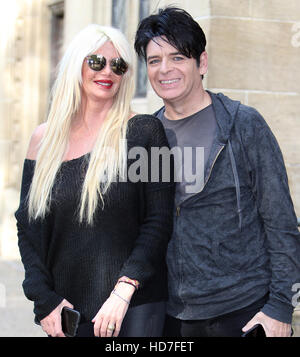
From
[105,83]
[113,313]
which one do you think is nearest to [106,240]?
[113,313]

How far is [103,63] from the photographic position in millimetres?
2629

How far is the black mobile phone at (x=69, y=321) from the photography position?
8.12 ft

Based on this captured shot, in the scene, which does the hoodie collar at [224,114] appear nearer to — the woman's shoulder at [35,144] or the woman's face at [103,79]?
the woman's face at [103,79]

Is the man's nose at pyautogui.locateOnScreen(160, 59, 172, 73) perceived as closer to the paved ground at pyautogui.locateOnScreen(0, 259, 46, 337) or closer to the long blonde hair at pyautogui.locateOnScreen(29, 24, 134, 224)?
the long blonde hair at pyautogui.locateOnScreen(29, 24, 134, 224)

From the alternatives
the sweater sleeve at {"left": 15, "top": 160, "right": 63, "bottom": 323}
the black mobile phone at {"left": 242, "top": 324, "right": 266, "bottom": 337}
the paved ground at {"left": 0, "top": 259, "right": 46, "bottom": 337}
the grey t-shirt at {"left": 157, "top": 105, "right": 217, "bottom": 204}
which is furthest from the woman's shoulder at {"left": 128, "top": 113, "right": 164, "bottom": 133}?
the paved ground at {"left": 0, "top": 259, "right": 46, "bottom": 337}

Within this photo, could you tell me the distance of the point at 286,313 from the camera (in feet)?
8.12

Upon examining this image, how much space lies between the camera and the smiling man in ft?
8.14

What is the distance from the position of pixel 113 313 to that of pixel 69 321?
0.73 feet

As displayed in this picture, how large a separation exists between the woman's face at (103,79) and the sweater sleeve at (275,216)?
0.62 metres

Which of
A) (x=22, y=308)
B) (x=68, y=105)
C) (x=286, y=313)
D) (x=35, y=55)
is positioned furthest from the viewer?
(x=35, y=55)

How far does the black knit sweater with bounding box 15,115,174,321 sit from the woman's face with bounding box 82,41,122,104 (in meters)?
0.17

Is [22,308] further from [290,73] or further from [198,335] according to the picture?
[198,335]
